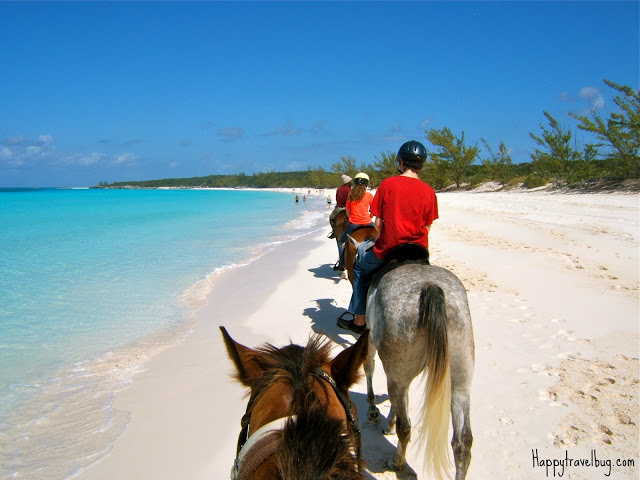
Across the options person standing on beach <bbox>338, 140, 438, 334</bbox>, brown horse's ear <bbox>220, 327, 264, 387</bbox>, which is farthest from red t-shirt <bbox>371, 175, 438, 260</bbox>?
brown horse's ear <bbox>220, 327, 264, 387</bbox>

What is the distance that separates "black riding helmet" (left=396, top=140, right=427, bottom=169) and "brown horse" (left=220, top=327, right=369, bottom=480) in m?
2.34

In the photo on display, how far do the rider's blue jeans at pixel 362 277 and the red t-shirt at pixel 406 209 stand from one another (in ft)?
1.09

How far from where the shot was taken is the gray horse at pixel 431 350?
2.51 metres

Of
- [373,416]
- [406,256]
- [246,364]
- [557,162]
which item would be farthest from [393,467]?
[557,162]

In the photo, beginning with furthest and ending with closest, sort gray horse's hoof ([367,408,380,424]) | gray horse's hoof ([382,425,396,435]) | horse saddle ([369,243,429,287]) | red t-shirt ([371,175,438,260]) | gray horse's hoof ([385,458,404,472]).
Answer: gray horse's hoof ([367,408,380,424]) → gray horse's hoof ([382,425,396,435]) → red t-shirt ([371,175,438,260]) → horse saddle ([369,243,429,287]) → gray horse's hoof ([385,458,404,472])

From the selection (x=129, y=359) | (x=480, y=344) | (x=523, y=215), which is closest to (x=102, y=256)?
(x=129, y=359)

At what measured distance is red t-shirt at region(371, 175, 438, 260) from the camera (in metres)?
3.49

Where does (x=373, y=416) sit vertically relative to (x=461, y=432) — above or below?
below

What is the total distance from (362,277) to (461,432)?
1.78 m

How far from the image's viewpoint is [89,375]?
479cm

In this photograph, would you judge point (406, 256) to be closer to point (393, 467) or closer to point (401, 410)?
point (401, 410)

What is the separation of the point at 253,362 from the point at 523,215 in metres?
19.2

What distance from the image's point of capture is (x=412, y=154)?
11.9ft

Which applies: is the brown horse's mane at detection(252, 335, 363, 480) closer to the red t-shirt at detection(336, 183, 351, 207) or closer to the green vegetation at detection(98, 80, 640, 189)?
the red t-shirt at detection(336, 183, 351, 207)
